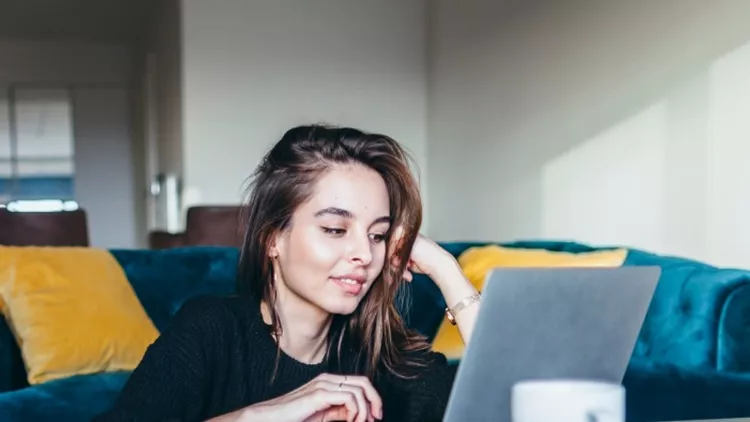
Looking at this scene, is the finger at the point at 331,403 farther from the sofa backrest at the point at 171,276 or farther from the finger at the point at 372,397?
the sofa backrest at the point at 171,276

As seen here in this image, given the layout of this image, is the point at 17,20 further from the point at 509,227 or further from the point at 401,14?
the point at 509,227

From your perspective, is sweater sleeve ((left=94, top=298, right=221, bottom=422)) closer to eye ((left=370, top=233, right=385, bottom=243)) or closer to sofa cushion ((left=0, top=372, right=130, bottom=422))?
eye ((left=370, top=233, right=385, bottom=243))

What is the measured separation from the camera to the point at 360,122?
616 centimetres

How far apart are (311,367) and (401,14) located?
192 inches

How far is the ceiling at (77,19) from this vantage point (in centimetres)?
833

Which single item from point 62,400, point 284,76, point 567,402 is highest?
point 284,76

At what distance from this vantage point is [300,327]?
4.94ft

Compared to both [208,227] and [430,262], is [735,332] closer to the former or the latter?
[430,262]

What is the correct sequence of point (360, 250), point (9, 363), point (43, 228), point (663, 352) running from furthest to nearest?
point (43, 228)
point (9, 363)
point (663, 352)
point (360, 250)

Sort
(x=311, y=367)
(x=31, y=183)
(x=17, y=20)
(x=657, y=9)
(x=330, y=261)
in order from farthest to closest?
(x=31, y=183) → (x=17, y=20) → (x=657, y=9) → (x=311, y=367) → (x=330, y=261)

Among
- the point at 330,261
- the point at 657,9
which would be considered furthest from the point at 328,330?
the point at 657,9

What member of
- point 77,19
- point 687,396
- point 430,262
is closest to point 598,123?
point 687,396

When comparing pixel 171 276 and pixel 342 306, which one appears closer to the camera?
pixel 342 306

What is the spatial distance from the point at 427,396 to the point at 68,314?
1.64m
